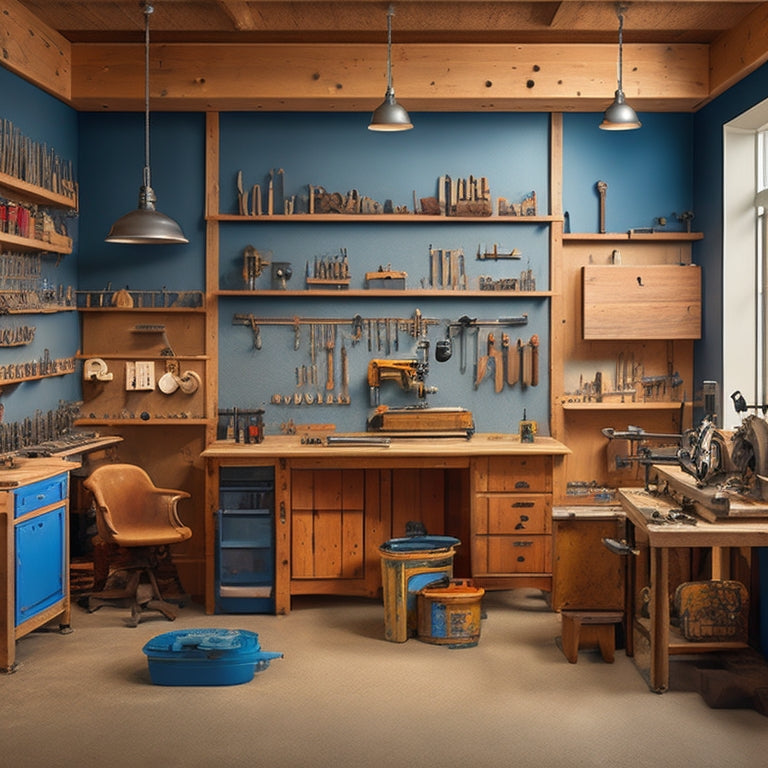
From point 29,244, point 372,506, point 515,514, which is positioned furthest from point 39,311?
point 515,514

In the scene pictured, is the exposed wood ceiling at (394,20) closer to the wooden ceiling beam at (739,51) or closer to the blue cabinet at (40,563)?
the wooden ceiling beam at (739,51)

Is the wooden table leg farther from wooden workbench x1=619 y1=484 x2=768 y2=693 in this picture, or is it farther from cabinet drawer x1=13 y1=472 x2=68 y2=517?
cabinet drawer x1=13 y1=472 x2=68 y2=517

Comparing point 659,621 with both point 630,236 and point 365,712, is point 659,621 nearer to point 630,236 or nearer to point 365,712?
point 365,712

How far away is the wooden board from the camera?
22.2ft

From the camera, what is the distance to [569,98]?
21.7ft

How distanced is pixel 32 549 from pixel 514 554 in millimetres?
2711

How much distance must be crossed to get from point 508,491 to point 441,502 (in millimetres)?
588

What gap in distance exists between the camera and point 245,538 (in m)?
6.26

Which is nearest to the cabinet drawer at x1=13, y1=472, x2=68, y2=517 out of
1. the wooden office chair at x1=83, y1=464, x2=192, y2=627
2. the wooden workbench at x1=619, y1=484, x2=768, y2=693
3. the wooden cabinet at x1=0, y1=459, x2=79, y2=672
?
the wooden cabinet at x1=0, y1=459, x2=79, y2=672

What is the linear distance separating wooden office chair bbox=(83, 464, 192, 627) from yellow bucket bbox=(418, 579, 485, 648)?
1.49m

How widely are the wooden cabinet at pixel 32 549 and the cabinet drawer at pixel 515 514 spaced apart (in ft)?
7.70

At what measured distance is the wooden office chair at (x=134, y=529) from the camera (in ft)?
19.7

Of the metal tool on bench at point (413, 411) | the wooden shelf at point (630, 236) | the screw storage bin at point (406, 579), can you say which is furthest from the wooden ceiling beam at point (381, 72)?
the screw storage bin at point (406, 579)

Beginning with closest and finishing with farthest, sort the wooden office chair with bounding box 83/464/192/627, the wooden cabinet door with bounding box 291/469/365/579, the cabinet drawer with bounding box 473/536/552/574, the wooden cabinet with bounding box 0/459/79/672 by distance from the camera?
1. the wooden cabinet with bounding box 0/459/79/672
2. the wooden office chair with bounding box 83/464/192/627
3. the cabinet drawer with bounding box 473/536/552/574
4. the wooden cabinet door with bounding box 291/469/365/579
